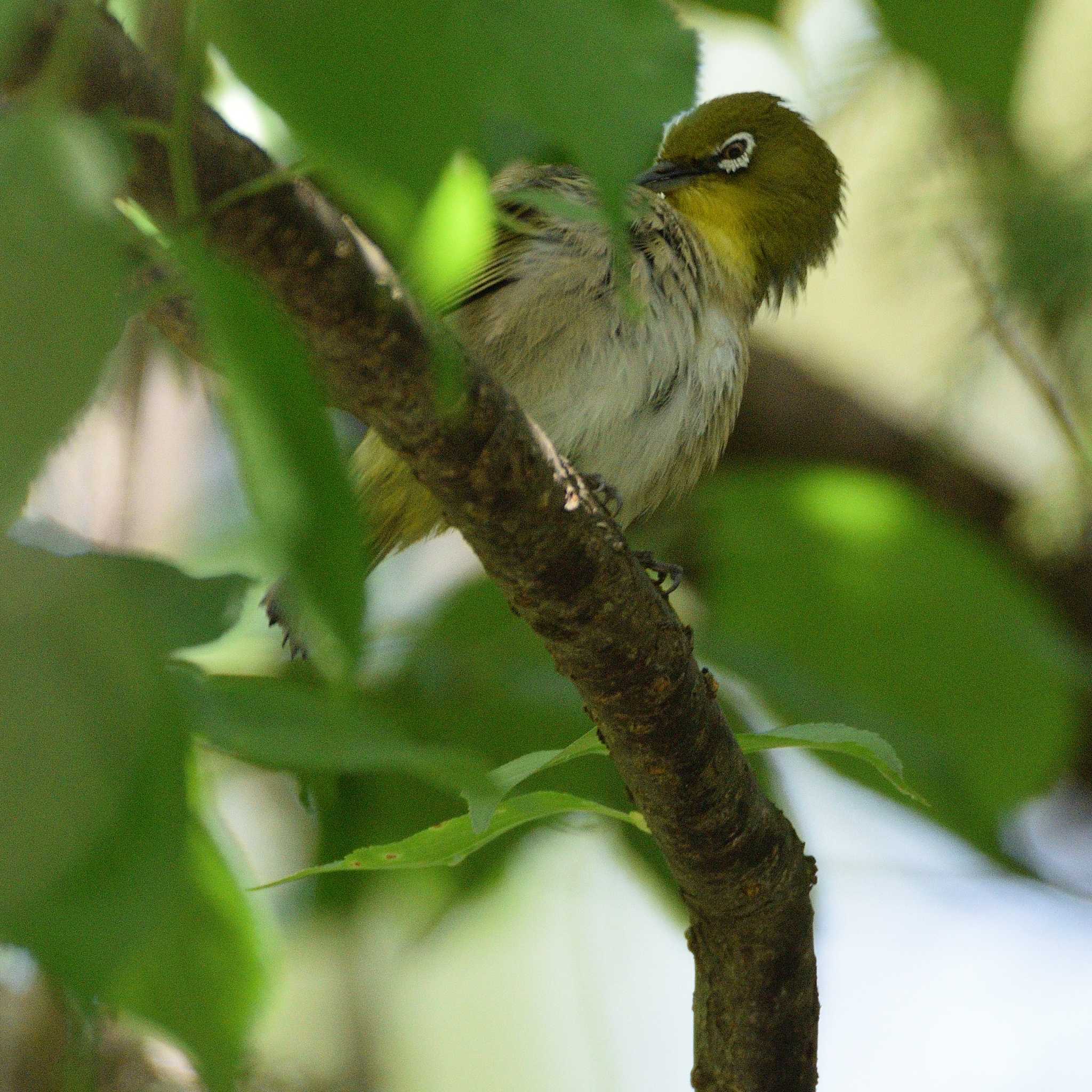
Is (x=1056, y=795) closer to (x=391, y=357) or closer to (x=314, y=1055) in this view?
(x=314, y=1055)

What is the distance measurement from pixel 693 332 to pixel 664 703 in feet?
3.64

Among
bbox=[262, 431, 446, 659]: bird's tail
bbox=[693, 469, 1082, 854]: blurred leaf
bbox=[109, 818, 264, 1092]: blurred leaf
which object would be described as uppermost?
bbox=[693, 469, 1082, 854]: blurred leaf

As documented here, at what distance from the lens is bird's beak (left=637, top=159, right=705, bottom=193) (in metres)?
3.12

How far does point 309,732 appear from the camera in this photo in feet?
3.28

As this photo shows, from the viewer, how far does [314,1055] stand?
175 inches

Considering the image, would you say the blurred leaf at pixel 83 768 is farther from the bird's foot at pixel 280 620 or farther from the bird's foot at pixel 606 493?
the bird's foot at pixel 280 620

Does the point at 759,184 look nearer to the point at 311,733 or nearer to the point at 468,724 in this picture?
the point at 468,724

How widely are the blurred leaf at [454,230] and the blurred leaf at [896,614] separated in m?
2.14

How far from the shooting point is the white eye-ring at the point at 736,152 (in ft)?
10.6

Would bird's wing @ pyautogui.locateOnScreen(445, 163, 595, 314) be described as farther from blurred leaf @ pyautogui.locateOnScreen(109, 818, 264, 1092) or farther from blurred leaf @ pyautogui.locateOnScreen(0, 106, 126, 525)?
blurred leaf @ pyautogui.locateOnScreen(0, 106, 126, 525)

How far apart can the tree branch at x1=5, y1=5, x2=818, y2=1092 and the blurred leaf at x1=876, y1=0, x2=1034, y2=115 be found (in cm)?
35

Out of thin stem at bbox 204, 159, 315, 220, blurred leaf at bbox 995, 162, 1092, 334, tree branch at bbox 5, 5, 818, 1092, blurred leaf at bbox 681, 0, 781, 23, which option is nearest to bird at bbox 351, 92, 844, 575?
tree branch at bbox 5, 5, 818, 1092

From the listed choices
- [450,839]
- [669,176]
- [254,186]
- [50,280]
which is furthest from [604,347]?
[50,280]

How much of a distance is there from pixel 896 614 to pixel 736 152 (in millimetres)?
1094
